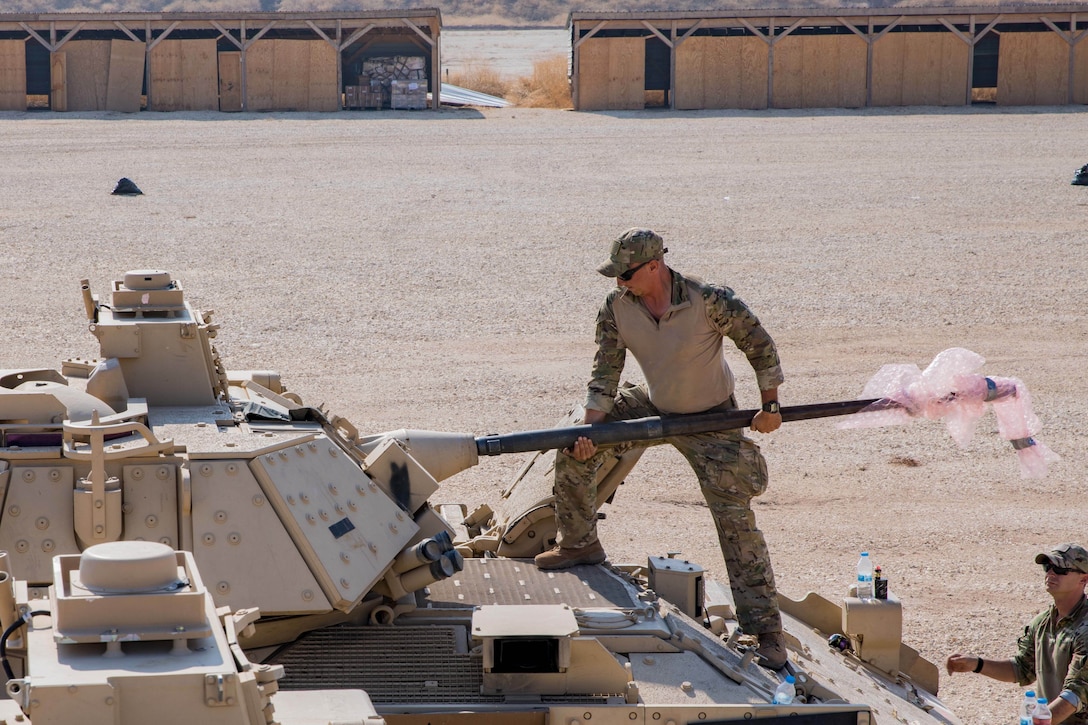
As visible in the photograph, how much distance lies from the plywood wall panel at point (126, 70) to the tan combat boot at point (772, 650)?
102 ft

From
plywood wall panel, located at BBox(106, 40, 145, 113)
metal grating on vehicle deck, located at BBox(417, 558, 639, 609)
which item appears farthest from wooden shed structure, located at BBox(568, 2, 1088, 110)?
metal grating on vehicle deck, located at BBox(417, 558, 639, 609)

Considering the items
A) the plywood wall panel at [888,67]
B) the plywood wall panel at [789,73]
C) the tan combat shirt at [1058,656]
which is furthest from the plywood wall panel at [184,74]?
the tan combat shirt at [1058,656]

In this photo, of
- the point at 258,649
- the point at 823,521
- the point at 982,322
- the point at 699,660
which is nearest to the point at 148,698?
the point at 258,649

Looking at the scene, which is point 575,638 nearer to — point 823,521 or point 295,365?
point 823,521

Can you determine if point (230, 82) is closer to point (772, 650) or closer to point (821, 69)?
point (821, 69)

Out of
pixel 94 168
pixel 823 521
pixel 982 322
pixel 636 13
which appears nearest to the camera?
pixel 823 521

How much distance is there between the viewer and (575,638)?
5.79 meters

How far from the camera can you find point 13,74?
35156 millimetres

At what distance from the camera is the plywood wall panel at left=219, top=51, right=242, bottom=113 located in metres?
35.3

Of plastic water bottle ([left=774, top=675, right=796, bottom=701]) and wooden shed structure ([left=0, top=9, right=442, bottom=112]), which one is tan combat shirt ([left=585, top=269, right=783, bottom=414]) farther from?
wooden shed structure ([left=0, top=9, right=442, bottom=112])

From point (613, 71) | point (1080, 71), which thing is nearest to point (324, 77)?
point (613, 71)

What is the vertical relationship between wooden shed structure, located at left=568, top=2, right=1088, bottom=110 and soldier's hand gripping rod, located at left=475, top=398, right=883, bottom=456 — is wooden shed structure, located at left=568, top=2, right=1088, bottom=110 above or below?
above

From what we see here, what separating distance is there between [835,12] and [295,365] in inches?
952

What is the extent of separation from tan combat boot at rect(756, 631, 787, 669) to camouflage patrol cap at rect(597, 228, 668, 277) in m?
1.80
